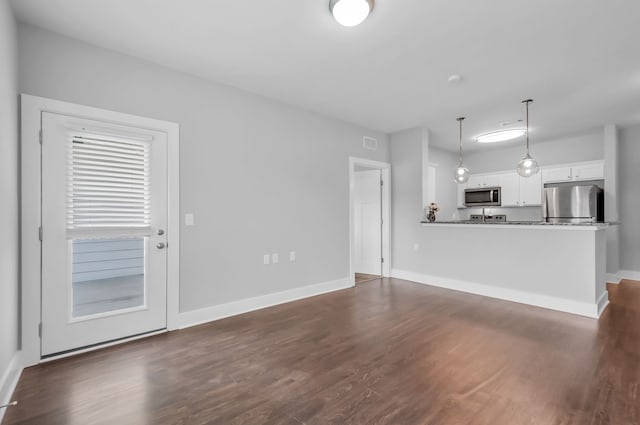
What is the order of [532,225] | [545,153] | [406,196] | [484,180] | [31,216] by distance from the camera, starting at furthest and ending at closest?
1. [484,180]
2. [545,153]
3. [406,196]
4. [532,225]
5. [31,216]

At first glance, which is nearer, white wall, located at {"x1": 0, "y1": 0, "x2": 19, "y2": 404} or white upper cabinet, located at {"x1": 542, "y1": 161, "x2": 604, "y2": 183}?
white wall, located at {"x1": 0, "y1": 0, "x2": 19, "y2": 404}

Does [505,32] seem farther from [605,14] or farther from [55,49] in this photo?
[55,49]

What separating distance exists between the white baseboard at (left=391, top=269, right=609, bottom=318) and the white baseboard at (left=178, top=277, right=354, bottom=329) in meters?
1.33

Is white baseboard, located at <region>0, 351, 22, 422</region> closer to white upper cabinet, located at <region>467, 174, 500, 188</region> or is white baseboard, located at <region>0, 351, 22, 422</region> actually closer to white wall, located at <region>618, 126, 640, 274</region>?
white upper cabinet, located at <region>467, 174, 500, 188</region>

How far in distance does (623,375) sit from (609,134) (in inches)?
189

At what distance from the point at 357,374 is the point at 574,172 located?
6160 millimetres

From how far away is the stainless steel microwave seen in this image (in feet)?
21.9

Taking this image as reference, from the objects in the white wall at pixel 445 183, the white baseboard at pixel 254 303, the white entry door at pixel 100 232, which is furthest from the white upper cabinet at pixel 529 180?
the white entry door at pixel 100 232

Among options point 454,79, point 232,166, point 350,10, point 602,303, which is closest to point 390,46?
point 350,10

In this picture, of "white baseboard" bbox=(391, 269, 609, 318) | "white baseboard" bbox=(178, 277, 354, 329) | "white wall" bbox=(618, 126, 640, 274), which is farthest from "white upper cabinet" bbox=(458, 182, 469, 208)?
"white baseboard" bbox=(178, 277, 354, 329)

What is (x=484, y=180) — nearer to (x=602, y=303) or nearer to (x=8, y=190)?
(x=602, y=303)

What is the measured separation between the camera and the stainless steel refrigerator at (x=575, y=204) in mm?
5055

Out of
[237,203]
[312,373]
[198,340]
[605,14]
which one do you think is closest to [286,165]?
[237,203]

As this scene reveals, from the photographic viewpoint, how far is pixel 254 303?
3.73 meters
